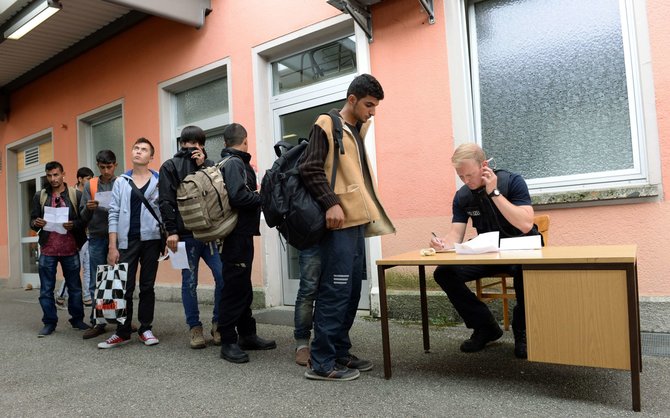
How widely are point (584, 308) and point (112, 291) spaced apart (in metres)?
3.38

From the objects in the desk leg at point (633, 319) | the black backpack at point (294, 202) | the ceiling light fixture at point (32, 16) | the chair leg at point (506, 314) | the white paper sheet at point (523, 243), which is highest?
the ceiling light fixture at point (32, 16)

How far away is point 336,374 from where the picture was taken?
297cm

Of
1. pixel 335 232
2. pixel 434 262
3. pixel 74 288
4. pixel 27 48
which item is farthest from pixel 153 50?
pixel 434 262

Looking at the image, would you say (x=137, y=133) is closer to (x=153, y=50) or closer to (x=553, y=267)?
(x=153, y=50)

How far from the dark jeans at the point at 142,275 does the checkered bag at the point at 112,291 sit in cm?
5

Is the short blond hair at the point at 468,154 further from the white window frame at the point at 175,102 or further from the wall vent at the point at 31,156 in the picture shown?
the wall vent at the point at 31,156

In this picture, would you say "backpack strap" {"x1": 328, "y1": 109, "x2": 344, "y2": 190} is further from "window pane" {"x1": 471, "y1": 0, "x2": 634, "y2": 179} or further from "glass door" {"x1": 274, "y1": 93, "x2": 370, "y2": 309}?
"glass door" {"x1": 274, "y1": 93, "x2": 370, "y2": 309}

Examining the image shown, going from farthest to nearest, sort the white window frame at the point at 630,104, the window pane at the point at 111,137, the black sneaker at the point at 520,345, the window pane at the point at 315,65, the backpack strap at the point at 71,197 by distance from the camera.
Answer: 1. the window pane at the point at 111,137
2. the window pane at the point at 315,65
3. the backpack strap at the point at 71,197
4. the white window frame at the point at 630,104
5. the black sneaker at the point at 520,345

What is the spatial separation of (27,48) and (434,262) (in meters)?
8.45

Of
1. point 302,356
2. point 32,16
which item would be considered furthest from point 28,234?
point 302,356

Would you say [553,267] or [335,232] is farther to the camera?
[335,232]

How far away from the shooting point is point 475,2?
4609 mm

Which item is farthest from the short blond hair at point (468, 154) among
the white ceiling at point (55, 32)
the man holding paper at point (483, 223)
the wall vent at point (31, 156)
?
the wall vent at point (31, 156)

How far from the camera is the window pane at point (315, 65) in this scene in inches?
212
